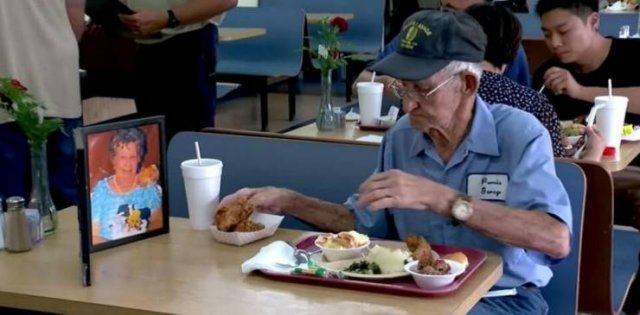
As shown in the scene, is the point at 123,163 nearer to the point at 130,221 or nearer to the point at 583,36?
the point at 130,221

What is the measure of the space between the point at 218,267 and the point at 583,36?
7.16 feet

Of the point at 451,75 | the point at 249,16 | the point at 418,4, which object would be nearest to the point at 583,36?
the point at 451,75

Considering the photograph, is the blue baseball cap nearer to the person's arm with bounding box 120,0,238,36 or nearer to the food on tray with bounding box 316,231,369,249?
the food on tray with bounding box 316,231,369,249

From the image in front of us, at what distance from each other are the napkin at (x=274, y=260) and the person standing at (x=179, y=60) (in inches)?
58.8

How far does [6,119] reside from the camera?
2717 millimetres

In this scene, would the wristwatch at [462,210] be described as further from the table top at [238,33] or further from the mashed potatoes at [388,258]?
the table top at [238,33]

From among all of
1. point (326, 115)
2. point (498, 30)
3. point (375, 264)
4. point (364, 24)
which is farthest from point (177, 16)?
point (364, 24)

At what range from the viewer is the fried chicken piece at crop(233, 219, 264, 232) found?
1919mm

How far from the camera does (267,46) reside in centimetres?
686

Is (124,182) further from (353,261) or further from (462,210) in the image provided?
(462,210)

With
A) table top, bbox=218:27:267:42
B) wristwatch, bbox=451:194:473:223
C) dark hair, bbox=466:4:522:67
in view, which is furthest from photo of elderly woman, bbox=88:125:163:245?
table top, bbox=218:27:267:42

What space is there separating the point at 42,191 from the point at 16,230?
14 cm

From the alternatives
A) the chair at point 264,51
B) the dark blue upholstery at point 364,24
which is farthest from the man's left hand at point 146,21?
the dark blue upholstery at point 364,24

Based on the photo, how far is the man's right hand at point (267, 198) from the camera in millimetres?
2066
